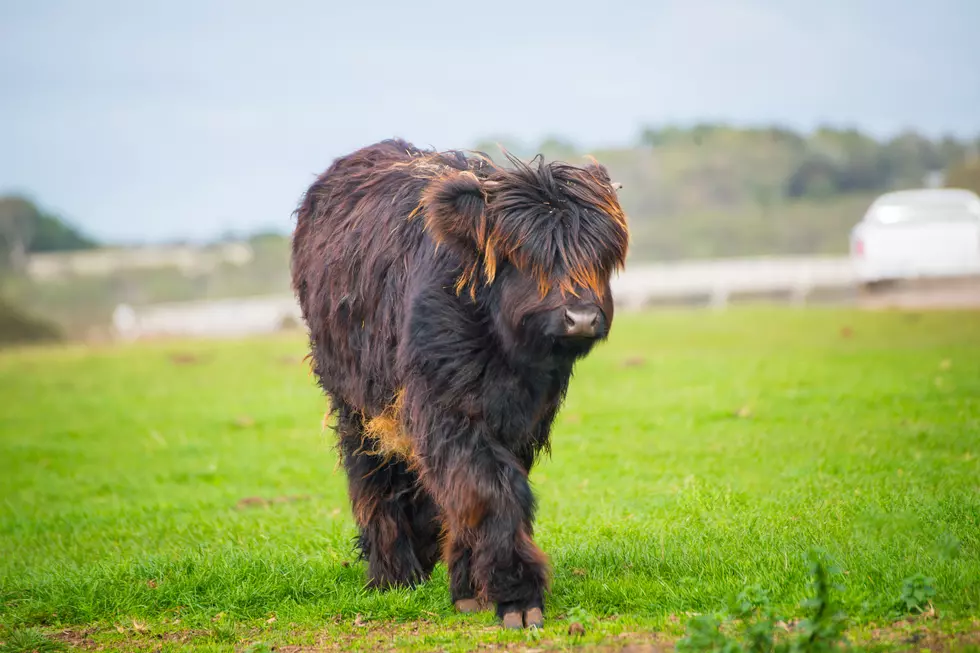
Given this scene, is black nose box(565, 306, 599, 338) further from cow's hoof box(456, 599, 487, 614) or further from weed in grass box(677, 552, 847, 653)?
cow's hoof box(456, 599, 487, 614)

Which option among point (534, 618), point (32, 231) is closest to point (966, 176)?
point (534, 618)

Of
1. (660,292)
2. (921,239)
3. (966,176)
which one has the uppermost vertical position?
(966,176)

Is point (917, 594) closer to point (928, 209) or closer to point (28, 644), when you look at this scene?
point (28, 644)

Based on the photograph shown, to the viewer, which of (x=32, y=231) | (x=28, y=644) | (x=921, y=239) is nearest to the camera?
(x=28, y=644)

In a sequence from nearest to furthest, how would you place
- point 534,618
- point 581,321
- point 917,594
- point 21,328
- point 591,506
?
1. point 917,594
2. point 581,321
3. point 534,618
4. point 591,506
5. point 21,328

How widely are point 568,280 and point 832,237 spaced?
44009mm

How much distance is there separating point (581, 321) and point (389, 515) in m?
2.75

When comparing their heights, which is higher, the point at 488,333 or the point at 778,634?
the point at 488,333

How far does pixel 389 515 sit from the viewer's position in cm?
831

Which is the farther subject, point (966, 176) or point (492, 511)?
point (966, 176)

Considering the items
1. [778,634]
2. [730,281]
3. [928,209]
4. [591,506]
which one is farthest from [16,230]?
[778,634]

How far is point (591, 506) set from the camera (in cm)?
1074

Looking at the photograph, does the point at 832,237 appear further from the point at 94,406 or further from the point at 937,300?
the point at 94,406

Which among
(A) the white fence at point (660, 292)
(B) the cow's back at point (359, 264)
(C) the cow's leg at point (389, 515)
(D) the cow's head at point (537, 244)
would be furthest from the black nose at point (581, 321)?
(A) the white fence at point (660, 292)
